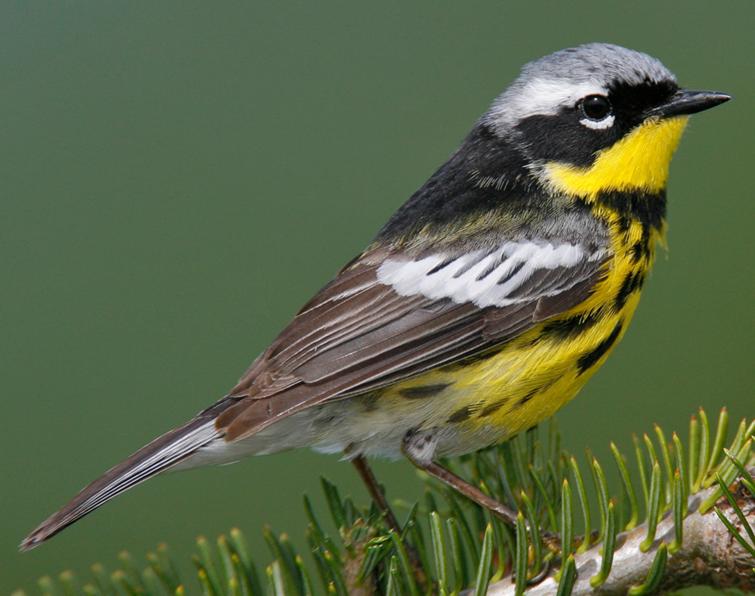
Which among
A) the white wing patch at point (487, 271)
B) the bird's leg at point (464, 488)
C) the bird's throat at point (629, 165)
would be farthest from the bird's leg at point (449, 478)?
the bird's throat at point (629, 165)

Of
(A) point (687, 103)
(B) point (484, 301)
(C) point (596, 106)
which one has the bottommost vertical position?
(B) point (484, 301)

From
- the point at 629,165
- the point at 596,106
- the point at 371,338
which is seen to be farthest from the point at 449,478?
the point at 596,106

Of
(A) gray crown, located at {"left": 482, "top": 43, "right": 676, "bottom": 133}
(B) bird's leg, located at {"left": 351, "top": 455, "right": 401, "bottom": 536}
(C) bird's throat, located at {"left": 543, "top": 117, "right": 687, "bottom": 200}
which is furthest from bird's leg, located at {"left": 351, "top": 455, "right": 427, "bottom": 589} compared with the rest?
(A) gray crown, located at {"left": 482, "top": 43, "right": 676, "bottom": 133}

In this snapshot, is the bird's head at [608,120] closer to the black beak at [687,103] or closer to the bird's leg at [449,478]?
the black beak at [687,103]

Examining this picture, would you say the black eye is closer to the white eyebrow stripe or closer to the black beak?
the white eyebrow stripe

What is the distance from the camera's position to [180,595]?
1.66 metres

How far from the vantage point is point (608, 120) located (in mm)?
2879

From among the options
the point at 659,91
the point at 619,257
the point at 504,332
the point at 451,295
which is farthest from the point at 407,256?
the point at 659,91

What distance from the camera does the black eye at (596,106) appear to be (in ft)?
9.41

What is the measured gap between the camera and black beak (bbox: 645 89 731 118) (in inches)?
109

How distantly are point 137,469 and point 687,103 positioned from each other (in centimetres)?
182

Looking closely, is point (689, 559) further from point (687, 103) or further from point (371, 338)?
point (687, 103)

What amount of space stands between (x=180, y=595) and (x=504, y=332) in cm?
124

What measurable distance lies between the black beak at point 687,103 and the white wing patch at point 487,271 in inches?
18.0
